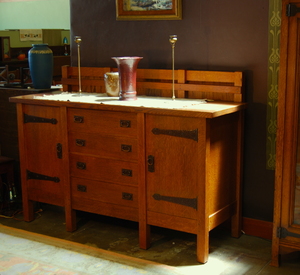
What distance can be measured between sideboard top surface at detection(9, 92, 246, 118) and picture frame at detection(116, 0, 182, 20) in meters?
0.61

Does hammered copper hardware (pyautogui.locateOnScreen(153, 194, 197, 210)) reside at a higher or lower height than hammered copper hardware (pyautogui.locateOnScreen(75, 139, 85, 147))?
lower

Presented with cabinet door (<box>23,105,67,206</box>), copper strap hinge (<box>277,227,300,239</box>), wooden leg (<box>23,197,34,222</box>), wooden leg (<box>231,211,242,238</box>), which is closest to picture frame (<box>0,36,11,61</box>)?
cabinet door (<box>23,105,67,206</box>)

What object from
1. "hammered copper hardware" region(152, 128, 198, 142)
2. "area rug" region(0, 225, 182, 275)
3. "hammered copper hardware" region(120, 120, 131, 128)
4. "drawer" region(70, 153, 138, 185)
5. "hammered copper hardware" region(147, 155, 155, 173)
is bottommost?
"area rug" region(0, 225, 182, 275)

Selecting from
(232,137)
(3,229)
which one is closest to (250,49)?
(232,137)

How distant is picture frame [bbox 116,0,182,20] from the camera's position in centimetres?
368

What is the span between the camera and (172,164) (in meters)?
3.21

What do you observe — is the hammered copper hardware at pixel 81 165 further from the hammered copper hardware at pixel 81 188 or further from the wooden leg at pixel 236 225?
the wooden leg at pixel 236 225

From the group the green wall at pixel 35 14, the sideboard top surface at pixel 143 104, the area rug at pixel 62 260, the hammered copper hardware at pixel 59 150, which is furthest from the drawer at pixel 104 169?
the green wall at pixel 35 14

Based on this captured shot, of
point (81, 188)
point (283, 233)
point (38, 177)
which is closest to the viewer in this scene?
point (283, 233)

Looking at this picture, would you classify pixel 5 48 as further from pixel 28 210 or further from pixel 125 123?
pixel 125 123

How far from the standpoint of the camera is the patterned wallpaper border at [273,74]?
329cm

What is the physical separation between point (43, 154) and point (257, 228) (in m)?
1.68

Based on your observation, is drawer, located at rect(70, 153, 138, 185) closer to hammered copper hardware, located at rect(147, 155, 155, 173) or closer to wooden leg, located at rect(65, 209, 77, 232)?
hammered copper hardware, located at rect(147, 155, 155, 173)

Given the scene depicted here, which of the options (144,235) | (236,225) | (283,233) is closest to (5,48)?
(144,235)
